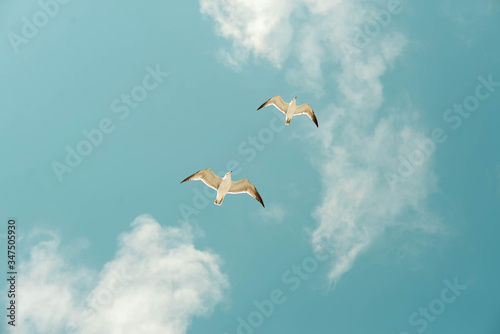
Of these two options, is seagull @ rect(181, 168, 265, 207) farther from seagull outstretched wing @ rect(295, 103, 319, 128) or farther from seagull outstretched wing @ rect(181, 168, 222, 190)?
seagull outstretched wing @ rect(295, 103, 319, 128)

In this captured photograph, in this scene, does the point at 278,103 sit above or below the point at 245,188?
above

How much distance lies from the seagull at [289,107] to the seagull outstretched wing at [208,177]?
9444 mm

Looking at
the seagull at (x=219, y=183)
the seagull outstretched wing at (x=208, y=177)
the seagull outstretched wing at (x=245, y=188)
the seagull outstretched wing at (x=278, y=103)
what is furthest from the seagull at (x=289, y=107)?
the seagull outstretched wing at (x=208, y=177)

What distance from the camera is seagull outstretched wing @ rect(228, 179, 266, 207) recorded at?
34.7 metres

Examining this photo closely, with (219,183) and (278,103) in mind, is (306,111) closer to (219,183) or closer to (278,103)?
(278,103)

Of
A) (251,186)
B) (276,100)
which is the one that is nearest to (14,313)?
(251,186)

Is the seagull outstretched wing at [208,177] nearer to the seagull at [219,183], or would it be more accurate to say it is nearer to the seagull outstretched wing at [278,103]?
the seagull at [219,183]

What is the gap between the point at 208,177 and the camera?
33656 millimetres

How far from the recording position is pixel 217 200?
33.3 metres

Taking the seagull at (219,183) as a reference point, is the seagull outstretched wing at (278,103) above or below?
above

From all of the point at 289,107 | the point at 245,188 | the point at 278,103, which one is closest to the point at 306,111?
the point at 289,107

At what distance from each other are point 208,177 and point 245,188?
377 centimetres

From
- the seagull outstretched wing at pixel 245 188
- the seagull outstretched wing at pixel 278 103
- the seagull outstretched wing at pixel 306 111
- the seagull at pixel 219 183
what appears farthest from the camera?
the seagull outstretched wing at pixel 306 111

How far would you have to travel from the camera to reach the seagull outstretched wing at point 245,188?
114 ft
